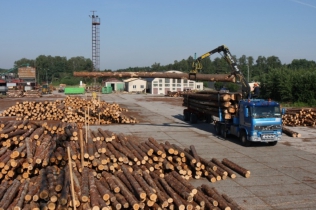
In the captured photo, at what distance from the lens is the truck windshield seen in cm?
1733

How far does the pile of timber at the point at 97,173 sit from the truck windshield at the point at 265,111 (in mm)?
4417

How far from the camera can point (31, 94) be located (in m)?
60.8

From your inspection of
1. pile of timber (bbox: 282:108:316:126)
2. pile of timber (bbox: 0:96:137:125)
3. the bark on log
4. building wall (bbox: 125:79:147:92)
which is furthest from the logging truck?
building wall (bbox: 125:79:147:92)

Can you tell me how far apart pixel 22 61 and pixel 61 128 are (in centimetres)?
18029

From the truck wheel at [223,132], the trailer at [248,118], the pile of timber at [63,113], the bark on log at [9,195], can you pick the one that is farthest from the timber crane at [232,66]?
the bark on log at [9,195]

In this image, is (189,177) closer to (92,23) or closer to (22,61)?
(92,23)

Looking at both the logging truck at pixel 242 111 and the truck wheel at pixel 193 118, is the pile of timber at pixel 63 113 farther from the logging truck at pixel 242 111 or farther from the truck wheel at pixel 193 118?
the logging truck at pixel 242 111

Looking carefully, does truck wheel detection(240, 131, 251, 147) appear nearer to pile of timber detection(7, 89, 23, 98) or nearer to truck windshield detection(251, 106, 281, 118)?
truck windshield detection(251, 106, 281, 118)

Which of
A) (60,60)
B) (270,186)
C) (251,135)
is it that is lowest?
(270,186)

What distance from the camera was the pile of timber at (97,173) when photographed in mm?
9242

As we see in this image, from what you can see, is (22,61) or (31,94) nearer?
(31,94)

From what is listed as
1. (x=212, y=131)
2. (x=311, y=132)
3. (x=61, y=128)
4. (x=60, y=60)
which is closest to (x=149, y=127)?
(x=212, y=131)

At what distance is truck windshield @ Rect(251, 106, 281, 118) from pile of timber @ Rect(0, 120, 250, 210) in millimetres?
4417

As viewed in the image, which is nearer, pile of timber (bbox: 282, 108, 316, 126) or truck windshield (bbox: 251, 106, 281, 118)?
truck windshield (bbox: 251, 106, 281, 118)
